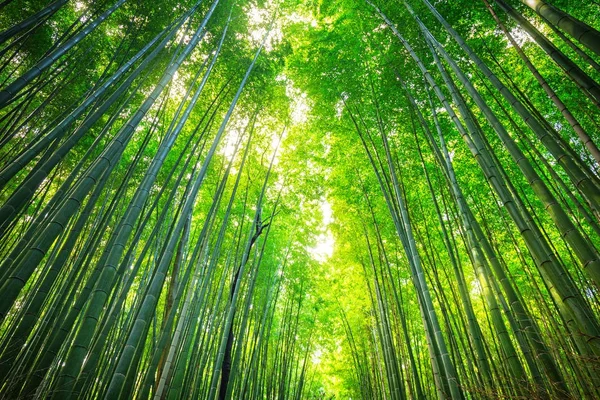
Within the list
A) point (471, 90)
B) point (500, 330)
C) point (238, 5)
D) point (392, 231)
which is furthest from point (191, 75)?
point (500, 330)

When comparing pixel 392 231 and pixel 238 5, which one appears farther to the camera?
pixel 392 231

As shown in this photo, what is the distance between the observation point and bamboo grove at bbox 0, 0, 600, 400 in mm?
1727

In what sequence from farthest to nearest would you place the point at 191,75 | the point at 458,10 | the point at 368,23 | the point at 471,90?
the point at 191,75
the point at 368,23
the point at 458,10
the point at 471,90

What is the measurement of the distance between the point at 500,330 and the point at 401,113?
3.33 m

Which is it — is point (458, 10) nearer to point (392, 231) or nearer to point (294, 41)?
point (294, 41)

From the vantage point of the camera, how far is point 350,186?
5.73m

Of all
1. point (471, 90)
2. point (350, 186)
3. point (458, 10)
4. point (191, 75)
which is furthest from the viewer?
point (350, 186)

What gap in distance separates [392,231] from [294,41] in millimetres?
4008

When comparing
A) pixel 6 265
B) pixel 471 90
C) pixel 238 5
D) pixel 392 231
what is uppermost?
pixel 238 5

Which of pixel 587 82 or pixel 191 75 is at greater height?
pixel 191 75

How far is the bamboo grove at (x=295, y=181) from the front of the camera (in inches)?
68.0

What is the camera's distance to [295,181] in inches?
247

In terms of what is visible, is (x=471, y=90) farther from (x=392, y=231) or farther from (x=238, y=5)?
(x=392, y=231)

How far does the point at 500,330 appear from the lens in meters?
1.82
